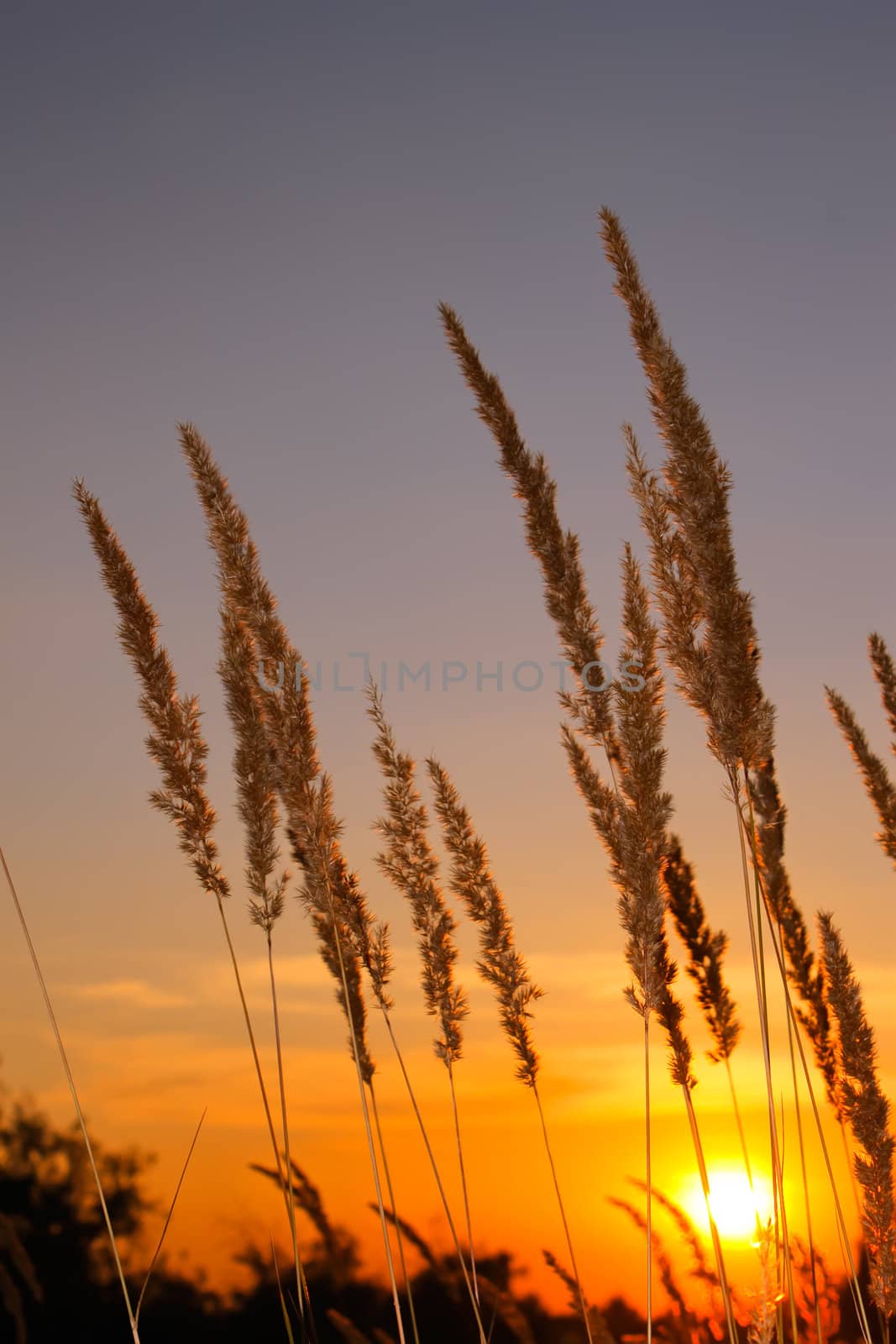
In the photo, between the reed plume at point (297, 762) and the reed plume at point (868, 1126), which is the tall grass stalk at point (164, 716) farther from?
the reed plume at point (868, 1126)

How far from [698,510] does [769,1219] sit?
168cm

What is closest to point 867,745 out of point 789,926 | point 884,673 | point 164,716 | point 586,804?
point 884,673

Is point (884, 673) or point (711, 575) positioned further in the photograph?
point (884, 673)

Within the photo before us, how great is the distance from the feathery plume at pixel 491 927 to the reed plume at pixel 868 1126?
0.91 m

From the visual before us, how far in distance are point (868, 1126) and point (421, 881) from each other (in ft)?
4.75

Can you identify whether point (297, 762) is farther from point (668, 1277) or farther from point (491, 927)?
point (668, 1277)

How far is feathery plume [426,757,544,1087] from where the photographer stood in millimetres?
2516

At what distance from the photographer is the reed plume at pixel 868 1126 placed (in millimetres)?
2551

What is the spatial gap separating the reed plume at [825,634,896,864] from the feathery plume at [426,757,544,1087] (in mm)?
2000

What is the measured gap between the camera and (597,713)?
2.33 metres

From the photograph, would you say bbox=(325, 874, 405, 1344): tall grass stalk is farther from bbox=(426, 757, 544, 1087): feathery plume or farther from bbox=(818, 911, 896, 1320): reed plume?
bbox=(818, 911, 896, 1320): reed plume

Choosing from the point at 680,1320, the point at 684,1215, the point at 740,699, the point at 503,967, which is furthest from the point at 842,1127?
the point at 740,699

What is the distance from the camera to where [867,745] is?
3980 mm

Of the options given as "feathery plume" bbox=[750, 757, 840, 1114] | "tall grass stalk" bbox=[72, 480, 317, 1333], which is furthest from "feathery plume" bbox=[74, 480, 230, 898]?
"feathery plume" bbox=[750, 757, 840, 1114]
